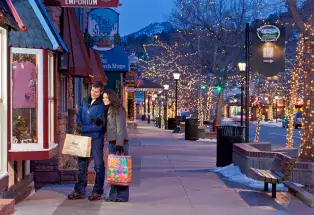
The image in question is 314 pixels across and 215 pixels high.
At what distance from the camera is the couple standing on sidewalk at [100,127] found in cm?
966

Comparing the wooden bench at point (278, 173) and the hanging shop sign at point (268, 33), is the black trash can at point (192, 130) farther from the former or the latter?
the wooden bench at point (278, 173)

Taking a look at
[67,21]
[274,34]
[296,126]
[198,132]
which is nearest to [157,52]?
[296,126]

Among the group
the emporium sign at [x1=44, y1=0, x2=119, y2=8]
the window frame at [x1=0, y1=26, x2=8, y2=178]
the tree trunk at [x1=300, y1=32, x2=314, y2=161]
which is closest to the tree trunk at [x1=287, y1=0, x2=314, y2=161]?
the tree trunk at [x1=300, y1=32, x2=314, y2=161]

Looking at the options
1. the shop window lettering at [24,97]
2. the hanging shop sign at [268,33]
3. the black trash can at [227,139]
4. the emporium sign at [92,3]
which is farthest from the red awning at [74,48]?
the hanging shop sign at [268,33]

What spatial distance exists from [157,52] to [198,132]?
92.9 ft

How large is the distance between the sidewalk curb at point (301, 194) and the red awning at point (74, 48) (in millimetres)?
4756

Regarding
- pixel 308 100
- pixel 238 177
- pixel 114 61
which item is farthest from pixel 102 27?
pixel 114 61

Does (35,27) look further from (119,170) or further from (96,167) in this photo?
(119,170)

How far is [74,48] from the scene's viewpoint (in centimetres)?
1279

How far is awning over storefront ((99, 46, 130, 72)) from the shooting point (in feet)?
81.5

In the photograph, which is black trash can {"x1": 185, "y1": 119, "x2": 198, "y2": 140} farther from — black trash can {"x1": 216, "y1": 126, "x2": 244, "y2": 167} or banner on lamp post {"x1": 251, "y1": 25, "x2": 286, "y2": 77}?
black trash can {"x1": 216, "y1": 126, "x2": 244, "y2": 167}

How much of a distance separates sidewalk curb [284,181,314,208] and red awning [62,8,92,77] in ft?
15.6

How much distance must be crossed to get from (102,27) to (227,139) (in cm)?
499

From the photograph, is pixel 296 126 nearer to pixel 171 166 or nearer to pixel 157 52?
pixel 157 52
